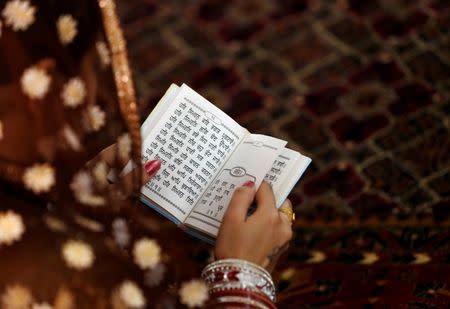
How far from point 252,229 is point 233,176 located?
120 millimetres

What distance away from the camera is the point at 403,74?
1.62m

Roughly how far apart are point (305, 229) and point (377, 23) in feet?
2.40

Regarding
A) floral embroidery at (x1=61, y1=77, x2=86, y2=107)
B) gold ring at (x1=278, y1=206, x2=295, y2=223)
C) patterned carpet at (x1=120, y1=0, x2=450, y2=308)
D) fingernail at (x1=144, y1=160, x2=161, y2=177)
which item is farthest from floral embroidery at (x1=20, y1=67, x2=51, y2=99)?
patterned carpet at (x1=120, y1=0, x2=450, y2=308)

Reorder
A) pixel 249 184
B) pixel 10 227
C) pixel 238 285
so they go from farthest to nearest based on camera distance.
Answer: pixel 249 184 < pixel 238 285 < pixel 10 227

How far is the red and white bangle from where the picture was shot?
28.2 inches

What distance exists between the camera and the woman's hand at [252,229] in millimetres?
757

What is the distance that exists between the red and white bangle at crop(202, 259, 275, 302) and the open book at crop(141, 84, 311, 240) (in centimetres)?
10

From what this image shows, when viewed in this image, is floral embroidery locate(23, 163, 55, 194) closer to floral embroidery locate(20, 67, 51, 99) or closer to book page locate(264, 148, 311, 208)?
floral embroidery locate(20, 67, 51, 99)

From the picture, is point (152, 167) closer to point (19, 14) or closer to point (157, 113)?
point (157, 113)

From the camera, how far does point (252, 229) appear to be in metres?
0.77

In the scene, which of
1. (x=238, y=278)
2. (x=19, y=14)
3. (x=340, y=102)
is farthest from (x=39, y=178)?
(x=340, y=102)

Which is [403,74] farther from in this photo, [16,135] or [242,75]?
[16,135]

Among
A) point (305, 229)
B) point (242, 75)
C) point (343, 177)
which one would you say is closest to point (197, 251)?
point (305, 229)

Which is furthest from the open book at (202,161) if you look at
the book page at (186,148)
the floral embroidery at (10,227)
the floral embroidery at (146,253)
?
the floral embroidery at (10,227)
